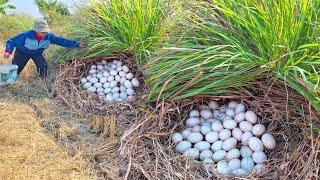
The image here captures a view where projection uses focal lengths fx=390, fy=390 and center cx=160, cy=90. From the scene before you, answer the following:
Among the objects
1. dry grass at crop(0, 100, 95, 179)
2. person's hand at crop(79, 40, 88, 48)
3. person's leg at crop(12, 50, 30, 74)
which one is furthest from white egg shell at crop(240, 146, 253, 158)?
person's leg at crop(12, 50, 30, 74)

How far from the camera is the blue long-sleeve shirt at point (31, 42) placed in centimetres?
403

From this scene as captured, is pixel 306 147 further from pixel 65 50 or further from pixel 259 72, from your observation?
pixel 65 50

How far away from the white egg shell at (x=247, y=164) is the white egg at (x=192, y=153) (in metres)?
0.28

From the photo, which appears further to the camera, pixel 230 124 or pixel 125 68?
pixel 125 68

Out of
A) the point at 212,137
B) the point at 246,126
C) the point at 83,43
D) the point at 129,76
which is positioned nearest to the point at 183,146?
the point at 212,137

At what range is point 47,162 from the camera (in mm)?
2385

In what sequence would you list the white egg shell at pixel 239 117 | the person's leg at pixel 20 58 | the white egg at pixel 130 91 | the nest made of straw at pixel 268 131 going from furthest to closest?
the person's leg at pixel 20 58 < the white egg at pixel 130 91 < the white egg shell at pixel 239 117 < the nest made of straw at pixel 268 131

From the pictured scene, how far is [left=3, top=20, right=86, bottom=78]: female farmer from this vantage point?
13.1 feet

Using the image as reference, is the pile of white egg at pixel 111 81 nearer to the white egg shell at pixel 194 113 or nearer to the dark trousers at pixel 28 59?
the dark trousers at pixel 28 59

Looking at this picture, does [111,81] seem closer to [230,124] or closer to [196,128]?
[196,128]

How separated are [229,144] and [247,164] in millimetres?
162

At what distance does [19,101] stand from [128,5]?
1.33 meters

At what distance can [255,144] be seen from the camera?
7.19 feet

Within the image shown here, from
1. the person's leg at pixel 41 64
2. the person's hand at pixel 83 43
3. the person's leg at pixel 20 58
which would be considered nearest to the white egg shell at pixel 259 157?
the person's hand at pixel 83 43
